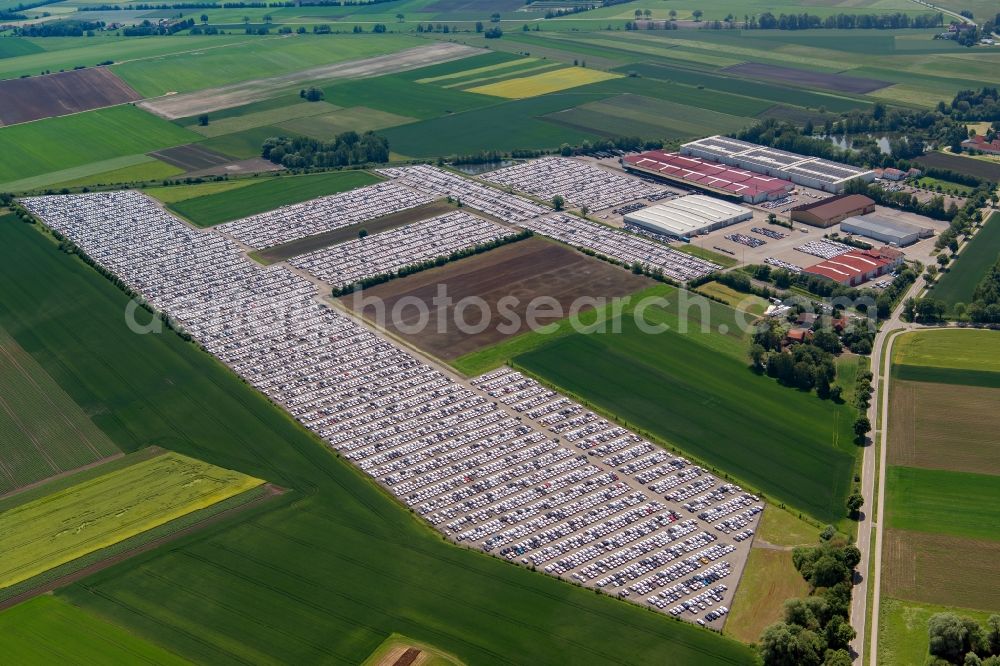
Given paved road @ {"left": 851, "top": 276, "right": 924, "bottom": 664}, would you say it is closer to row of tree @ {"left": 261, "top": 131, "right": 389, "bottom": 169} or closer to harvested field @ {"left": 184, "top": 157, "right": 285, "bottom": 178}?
row of tree @ {"left": 261, "top": 131, "right": 389, "bottom": 169}

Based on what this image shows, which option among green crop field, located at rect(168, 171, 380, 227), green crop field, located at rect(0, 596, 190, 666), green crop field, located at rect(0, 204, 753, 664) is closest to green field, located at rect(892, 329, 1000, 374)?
green crop field, located at rect(0, 204, 753, 664)

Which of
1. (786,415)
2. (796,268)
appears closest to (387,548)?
(786,415)

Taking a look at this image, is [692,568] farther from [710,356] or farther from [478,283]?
[478,283]

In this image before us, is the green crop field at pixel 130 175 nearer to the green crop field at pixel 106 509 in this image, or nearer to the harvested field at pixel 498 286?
the harvested field at pixel 498 286

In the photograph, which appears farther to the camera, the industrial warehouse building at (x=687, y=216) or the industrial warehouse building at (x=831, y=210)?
the industrial warehouse building at (x=831, y=210)

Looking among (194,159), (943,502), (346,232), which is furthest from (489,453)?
(194,159)

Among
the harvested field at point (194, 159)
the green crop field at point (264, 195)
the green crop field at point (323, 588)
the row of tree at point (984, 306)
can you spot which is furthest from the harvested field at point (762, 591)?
the harvested field at point (194, 159)

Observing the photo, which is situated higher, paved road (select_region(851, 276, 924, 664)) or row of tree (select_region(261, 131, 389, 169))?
row of tree (select_region(261, 131, 389, 169))
